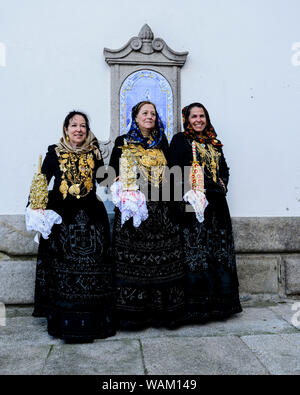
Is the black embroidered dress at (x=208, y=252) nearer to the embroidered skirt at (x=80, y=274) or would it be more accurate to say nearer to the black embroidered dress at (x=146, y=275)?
the black embroidered dress at (x=146, y=275)

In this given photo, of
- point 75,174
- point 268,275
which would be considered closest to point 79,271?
point 75,174

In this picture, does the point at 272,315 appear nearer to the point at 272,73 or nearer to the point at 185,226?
the point at 185,226

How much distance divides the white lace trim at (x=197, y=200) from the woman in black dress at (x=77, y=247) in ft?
2.33

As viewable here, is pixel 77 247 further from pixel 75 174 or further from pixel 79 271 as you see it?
pixel 75 174

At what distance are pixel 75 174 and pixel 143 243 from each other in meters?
0.77

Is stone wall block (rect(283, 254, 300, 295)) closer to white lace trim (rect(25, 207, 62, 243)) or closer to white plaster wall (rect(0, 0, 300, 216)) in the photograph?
white plaster wall (rect(0, 0, 300, 216))

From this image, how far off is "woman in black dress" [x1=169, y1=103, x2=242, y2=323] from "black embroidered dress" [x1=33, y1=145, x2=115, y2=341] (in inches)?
27.7

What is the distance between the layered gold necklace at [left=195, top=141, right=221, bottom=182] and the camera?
11.6 feet

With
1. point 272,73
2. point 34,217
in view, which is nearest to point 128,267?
point 34,217

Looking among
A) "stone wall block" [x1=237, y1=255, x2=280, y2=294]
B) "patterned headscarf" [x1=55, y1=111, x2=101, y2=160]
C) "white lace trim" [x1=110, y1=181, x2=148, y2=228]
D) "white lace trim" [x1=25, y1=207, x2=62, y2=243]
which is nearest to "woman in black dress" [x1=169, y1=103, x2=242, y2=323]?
"white lace trim" [x1=110, y1=181, x2=148, y2=228]

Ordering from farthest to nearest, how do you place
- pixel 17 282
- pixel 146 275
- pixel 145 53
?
pixel 145 53 < pixel 17 282 < pixel 146 275

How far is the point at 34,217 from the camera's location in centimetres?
306

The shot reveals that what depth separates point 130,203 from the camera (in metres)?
3.17
